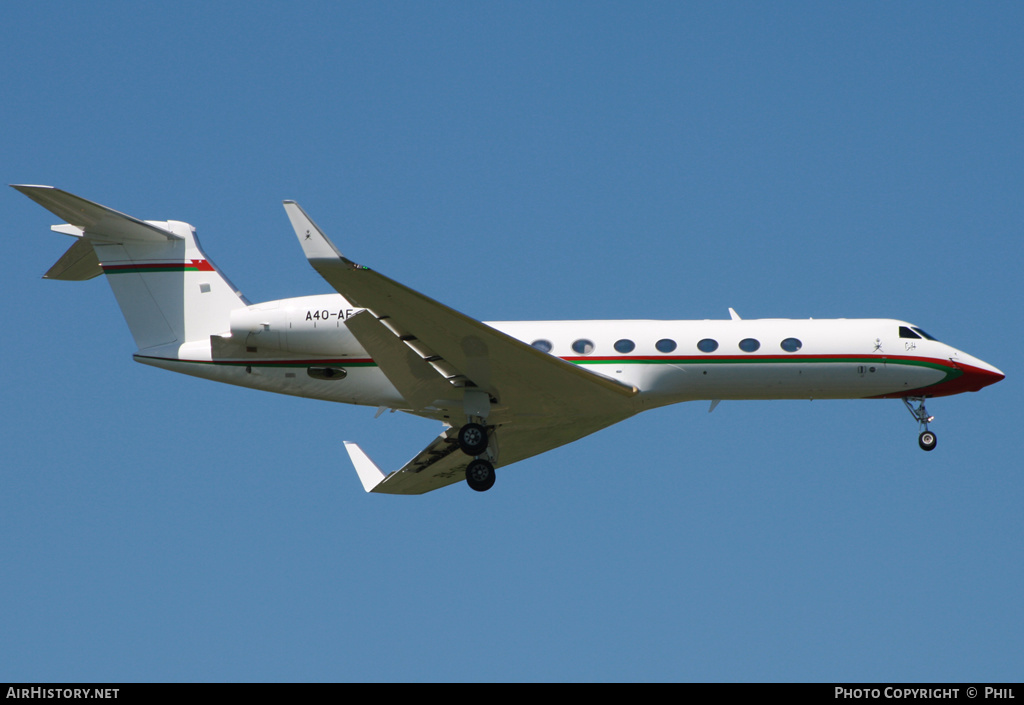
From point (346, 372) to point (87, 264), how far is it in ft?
17.2

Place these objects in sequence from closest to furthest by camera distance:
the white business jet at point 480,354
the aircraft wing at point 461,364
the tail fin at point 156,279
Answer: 1. the aircraft wing at point 461,364
2. the white business jet at point 480,354
3. the tail fin at point 156,279

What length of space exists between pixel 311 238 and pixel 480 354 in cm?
375

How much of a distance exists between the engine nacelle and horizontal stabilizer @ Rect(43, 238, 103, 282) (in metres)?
3.34

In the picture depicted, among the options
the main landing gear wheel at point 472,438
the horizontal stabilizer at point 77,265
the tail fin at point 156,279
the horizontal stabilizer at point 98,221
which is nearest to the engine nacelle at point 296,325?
the tail fin at point 156,279

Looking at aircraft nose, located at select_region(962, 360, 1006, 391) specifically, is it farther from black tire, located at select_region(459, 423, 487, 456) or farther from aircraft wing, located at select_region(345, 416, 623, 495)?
black tire, located at select_region(459, 423, 487, 456)

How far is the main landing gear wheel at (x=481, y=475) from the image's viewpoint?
62.7ft

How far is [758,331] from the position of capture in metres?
19.3

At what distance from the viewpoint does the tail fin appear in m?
19.8

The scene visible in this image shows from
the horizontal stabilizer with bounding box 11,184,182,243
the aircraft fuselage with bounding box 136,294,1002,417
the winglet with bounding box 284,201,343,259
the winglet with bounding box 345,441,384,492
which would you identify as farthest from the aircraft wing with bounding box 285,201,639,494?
the horizontal stabilizer with bounding box 11,184,182,243

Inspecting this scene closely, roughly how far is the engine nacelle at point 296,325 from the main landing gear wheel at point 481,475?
9.61 feet

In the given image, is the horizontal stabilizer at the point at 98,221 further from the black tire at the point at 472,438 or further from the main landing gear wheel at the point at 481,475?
the main landing gear wheel at the point at 481,475

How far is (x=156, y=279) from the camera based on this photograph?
789 inches

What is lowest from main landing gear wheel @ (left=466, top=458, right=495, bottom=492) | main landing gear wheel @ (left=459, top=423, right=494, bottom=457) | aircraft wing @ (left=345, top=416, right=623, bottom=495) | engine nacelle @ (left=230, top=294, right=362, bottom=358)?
main landing gear wheel @ (left=466, top=458, right=495, bottom=492)
